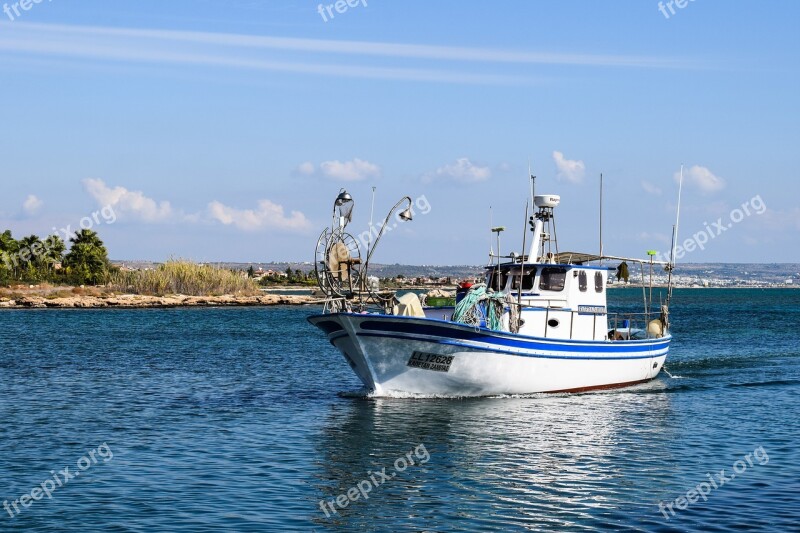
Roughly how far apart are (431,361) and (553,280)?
20.4 ft

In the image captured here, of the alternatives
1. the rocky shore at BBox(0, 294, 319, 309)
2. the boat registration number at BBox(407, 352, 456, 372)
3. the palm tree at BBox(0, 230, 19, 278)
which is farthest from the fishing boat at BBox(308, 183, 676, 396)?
the palm tree at BBox(0, 230, 19, 278)

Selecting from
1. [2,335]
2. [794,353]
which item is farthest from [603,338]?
[2,335]

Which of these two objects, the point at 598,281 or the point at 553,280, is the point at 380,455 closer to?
the point at 553,280

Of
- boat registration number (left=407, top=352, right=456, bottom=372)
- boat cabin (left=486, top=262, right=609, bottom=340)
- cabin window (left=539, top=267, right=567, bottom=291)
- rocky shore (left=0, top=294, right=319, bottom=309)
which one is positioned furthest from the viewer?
rocky shore (left=0, top=294, right=319, bottom=309)

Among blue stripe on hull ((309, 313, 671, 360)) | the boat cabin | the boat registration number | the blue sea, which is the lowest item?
the blue sea

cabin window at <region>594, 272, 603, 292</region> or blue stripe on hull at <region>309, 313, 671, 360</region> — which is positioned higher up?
cabin window at <region>594, 272, 603, 292</region>

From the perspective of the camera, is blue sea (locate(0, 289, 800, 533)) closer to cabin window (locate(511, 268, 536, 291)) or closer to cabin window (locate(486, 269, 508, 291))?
cabin window (locate(511, 268, 536, 291))

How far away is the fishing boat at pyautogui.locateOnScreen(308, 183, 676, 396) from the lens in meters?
27.6

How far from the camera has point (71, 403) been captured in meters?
31.1

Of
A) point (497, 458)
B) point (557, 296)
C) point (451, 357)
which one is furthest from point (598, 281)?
point (497, 458)

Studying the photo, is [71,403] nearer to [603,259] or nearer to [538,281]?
[538,281]

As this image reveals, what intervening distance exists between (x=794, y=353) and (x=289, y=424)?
3599cm

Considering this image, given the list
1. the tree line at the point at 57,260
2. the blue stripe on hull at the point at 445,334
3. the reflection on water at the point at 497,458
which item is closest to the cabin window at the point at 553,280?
the blue stripe on hull at the point at 445,334

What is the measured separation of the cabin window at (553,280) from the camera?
1267 inches
